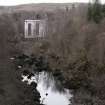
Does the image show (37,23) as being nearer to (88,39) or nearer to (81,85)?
(88,39)

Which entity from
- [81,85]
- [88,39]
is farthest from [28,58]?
[81,85]

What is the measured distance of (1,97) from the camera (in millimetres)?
15133

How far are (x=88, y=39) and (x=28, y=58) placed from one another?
7.62m

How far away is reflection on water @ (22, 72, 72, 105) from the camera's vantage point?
17.8 meters

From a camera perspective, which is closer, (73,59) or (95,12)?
(73,59)

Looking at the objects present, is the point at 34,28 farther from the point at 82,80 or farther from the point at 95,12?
the point at 82,80

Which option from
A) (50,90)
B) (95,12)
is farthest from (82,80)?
(95,12)

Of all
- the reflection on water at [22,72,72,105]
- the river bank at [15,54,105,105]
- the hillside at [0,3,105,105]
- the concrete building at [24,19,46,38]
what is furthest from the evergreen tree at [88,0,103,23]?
the concrete building at [24,19,46,38]

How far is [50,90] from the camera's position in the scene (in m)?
20.3

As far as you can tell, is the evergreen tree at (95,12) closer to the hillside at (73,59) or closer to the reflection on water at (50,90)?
the hillside at (73,59)

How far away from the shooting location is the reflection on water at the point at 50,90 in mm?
17836

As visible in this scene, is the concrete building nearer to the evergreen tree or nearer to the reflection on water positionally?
the evergreen tree

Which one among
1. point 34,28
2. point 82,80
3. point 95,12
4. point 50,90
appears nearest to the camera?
point 82,80

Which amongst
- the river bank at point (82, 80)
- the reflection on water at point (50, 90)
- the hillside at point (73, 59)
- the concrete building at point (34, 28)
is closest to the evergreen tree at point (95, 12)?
the hillside at point (73, 59)
